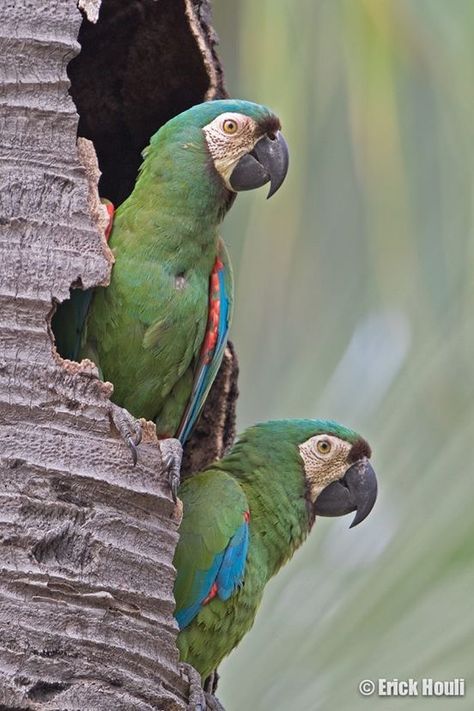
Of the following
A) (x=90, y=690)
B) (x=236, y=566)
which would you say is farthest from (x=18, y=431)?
(x=236, y=566)

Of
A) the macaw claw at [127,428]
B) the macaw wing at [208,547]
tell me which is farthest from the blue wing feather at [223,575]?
the macaw claw at [127,428]

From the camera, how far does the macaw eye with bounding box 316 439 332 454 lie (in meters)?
3.55

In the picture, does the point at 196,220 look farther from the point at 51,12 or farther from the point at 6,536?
the point at 6,536

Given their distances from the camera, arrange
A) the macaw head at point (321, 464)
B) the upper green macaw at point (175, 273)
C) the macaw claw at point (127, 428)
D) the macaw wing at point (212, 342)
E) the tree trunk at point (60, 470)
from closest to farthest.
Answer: the tree trunk at point (60, 470)
the macaw claw at point (127, 428)
the upper green macaw at point (175, 273)
the macaw wing at point (212, 342)
the macaw head at point (321, 464)

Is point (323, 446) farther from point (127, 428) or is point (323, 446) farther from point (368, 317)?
point (127, 428)

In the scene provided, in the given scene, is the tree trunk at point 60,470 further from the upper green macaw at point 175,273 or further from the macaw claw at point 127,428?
the upper green macaw at point 175,273

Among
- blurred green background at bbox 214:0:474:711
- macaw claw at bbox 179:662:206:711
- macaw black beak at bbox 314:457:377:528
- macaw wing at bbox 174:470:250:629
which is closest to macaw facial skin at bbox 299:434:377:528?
macaw black beak at bbox 314:457:377:528

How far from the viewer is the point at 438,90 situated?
3844mm

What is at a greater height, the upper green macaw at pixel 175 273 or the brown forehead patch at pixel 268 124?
the brown forehead patch at pixel 268 124

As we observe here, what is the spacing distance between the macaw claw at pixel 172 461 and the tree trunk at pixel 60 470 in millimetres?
25

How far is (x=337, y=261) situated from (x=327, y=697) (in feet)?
4.88

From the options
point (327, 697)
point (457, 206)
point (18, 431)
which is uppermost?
point (457, 206)

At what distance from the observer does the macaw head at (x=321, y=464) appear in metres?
3.54

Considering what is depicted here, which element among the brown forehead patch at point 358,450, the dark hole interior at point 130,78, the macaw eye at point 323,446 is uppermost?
the dark hole interior at point 130,78
